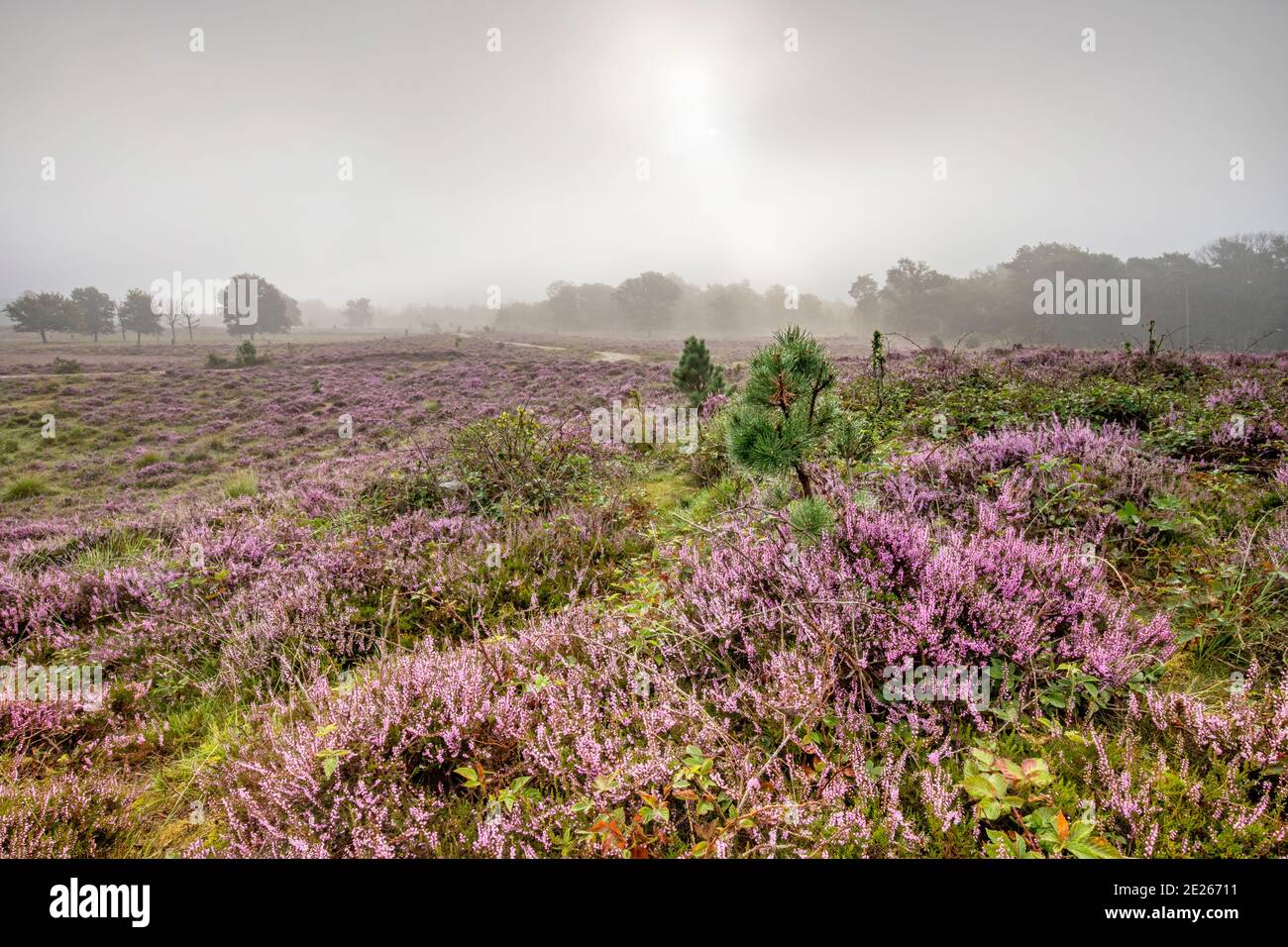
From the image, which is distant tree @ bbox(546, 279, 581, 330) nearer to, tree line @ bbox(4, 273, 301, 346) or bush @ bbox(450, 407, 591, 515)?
tree line @ bbox(4, 273, 301, 346)

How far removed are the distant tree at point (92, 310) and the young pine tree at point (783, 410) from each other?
368 ft

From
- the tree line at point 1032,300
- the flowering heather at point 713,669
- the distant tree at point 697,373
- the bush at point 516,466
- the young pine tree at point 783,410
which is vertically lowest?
the flowering heather at point 713,669

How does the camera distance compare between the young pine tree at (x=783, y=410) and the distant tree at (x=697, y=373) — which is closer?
the young pine tree at (x=783, y=410)

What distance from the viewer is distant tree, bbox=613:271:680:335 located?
93.9 meters

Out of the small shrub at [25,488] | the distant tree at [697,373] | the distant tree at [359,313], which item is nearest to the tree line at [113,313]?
the distant tree at [359,313]

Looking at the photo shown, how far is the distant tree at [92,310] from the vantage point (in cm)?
7556

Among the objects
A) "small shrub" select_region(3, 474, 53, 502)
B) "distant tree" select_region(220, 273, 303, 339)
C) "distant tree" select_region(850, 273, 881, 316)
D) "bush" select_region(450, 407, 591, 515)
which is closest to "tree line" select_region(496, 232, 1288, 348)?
"distant tree" select_region(850, 273, 881, 316)

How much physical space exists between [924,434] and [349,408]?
2203 centimetres

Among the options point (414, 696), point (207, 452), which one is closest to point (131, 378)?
point (207, 452)

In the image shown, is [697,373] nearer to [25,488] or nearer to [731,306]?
[25,488]

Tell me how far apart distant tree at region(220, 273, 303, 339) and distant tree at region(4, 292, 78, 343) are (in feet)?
65.9

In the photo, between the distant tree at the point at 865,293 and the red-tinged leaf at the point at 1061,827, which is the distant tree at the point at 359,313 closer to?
the distant tree at the point at 865,293

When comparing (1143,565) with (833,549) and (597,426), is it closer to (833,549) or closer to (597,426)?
(833,549)
